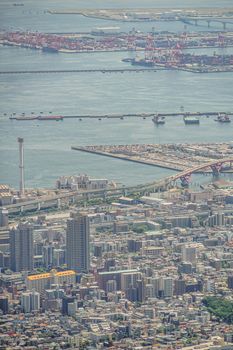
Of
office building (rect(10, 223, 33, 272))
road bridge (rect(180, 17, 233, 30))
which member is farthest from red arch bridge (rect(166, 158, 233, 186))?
road bridge (rect(180, 17, 233, 30))

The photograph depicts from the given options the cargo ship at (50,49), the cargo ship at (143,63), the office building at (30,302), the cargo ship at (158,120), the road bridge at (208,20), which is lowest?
the office building at (30,302)

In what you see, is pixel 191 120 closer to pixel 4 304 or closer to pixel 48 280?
pixel 48 280

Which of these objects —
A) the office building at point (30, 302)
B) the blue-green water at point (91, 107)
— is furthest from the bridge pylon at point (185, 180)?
the office building at point (30, 302)

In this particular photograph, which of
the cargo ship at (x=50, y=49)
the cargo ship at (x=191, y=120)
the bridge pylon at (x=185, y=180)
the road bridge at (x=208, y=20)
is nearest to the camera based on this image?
the bridge pylon at (x=185, y=180)

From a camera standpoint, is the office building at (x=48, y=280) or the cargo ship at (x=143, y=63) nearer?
the office building at (x=48, y=280)

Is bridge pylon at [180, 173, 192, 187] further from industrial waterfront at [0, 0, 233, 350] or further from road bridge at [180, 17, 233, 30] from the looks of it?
road bridge at [180, 17, 233, 30]

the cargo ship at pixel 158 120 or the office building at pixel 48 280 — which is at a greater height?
the cargo ship at pixel 158 120

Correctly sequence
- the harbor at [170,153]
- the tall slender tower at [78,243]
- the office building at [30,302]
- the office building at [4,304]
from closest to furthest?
the office building at [4,304] < the office building at [30,302] < the tall slender tower at [78,243] < the harbor at [170,153]

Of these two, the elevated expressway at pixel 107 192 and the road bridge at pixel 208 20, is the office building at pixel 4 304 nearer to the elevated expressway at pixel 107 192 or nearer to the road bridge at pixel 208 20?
the elevated expressway at pixel 107 192
